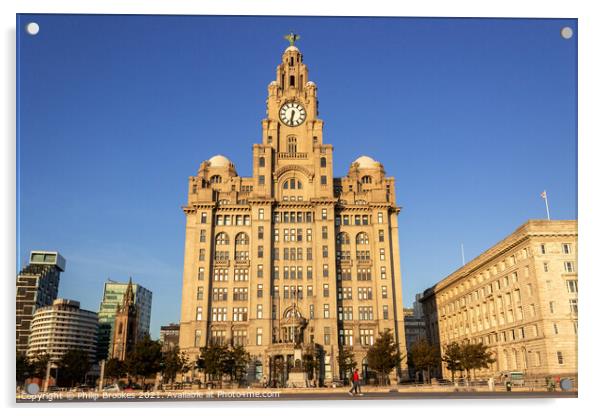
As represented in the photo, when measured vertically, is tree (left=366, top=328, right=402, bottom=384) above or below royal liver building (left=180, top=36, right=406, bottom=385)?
below

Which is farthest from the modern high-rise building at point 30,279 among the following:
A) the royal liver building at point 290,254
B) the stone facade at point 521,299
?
the stone facade at point 521,299

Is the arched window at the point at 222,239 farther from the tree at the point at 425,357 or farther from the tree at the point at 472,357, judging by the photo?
the tree at the point at 472,357

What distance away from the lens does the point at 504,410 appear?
79.9 feet

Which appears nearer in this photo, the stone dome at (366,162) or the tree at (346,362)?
the tree at (346,362)

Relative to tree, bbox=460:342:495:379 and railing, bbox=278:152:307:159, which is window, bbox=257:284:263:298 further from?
tree, bbox=460:342:495:379

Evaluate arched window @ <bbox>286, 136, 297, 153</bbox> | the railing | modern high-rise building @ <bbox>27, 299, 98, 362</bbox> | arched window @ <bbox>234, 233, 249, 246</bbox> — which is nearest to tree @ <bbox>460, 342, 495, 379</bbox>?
arched window @ <bbox>234, 233, 249, 246</bbox>

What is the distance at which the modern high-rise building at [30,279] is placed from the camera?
3096cm

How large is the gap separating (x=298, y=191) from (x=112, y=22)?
5927cm

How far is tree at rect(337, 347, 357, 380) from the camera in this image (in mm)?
68812

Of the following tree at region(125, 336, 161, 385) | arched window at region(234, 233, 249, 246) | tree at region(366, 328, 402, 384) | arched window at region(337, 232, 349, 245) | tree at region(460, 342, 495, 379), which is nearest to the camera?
tree at region(125, 336, 161, 385)

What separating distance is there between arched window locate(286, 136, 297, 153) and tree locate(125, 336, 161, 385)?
1480 inches

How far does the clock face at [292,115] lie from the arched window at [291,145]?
2.45 meters
